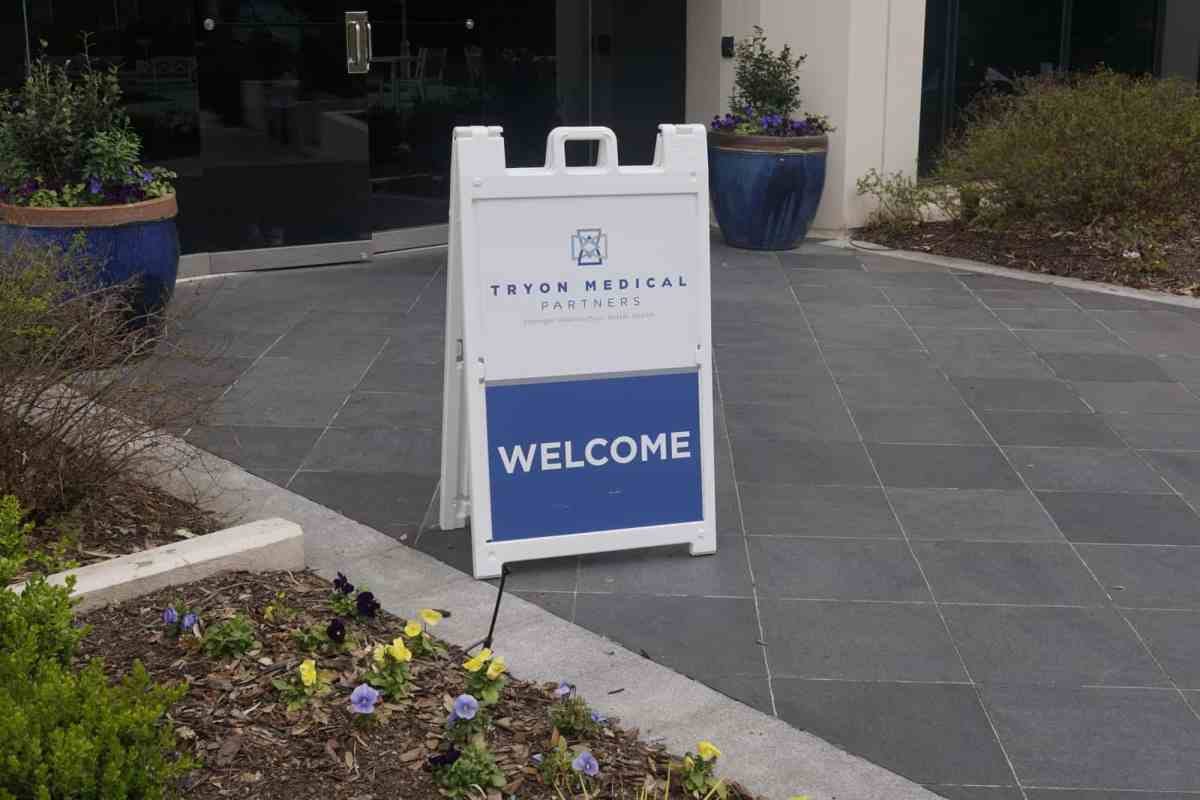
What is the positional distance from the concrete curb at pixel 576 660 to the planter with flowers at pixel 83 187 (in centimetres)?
220

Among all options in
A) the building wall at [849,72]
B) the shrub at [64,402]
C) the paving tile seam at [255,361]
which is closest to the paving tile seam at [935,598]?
the shrub at [64,402]

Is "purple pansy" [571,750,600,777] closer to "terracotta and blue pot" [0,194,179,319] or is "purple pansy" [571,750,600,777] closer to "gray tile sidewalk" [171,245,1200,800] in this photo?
"gray tile sidewalk" [171,245,1200,800]

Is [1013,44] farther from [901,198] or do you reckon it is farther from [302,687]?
[302,687]

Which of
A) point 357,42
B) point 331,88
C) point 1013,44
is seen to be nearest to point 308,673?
point 331,88

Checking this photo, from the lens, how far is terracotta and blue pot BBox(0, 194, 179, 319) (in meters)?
7.33

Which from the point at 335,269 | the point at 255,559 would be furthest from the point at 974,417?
the point at 335,269

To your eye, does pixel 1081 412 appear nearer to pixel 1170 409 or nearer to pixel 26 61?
pixel 1170 409

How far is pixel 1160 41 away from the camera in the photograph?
1390 centimetres

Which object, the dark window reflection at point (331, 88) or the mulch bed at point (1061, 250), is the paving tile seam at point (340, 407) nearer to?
the dark window reflection at point (331, 88)

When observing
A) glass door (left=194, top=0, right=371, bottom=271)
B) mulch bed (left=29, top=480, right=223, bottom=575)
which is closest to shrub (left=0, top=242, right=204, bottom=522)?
mulch bed (left=29, top=480, right=223, bottom=575)

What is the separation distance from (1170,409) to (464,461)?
3.68 metres

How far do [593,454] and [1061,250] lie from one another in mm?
6594

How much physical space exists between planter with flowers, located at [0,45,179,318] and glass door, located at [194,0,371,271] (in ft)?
6.29

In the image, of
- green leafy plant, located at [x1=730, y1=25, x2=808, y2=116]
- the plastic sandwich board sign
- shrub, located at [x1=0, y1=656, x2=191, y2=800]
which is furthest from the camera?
green leafy plant, located at [x1=730, y1=25, x2=808, y2=116]
